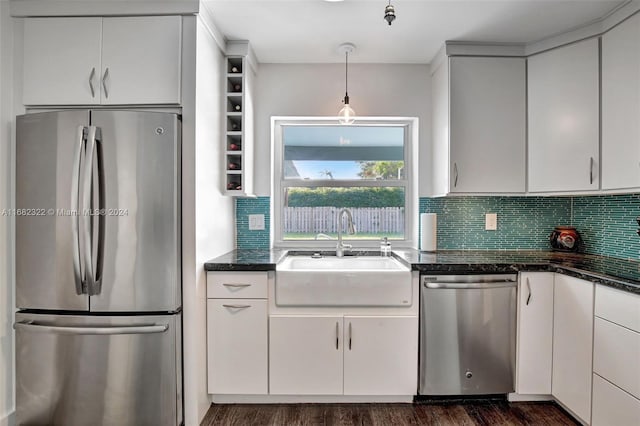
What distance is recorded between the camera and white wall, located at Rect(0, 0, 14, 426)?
169cm

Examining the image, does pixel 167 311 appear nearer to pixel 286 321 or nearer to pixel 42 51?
pixel 286 321

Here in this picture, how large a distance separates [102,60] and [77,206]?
802 mm

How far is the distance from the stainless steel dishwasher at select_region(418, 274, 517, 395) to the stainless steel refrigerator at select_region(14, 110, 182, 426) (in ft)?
4.73

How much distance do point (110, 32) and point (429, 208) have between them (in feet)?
7.79

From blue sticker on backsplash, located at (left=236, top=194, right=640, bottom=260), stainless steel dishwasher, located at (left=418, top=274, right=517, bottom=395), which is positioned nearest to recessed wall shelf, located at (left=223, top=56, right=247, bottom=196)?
blue sticker on backsplash, located at (left=236, top=194, right=640, bottom=260)

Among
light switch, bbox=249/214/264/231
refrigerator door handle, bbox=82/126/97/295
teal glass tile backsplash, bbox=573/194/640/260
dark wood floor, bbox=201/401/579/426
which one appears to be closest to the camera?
refrigerator door handle, bbox=82/126/97/295

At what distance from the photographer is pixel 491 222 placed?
252 cm

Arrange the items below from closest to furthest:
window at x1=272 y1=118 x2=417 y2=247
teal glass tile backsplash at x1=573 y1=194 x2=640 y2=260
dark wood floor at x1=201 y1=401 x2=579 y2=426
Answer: dark wood floor at x1=201 y1=401 x2=579 y2=426 < teal glass tile backsplash at x1=573 y1=194 x2=640 y2=260 < window at x1=272 y1=118 x2=417 y2=247

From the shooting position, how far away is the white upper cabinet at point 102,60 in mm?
1724

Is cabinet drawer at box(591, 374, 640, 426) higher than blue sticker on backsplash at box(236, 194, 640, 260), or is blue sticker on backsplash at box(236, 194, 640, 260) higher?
blue sticker on backsplash at box(236, 194, 640, 260)

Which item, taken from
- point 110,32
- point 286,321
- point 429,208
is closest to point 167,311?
point 286,321

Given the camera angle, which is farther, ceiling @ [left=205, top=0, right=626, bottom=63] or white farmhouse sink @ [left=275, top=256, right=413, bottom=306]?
white farmhouse sink @ [left=275, top=256, right=413, bottom=306]

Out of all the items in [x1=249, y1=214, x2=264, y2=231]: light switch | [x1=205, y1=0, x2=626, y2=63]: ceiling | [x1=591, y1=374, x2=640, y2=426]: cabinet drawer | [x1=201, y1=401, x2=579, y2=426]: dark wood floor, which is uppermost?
[x1=205, y1=0, x2=626, y2=63]: ceiling

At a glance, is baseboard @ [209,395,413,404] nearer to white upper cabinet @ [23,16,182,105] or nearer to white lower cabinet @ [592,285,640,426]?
white lower cabinet @ [592,285,640,426]
